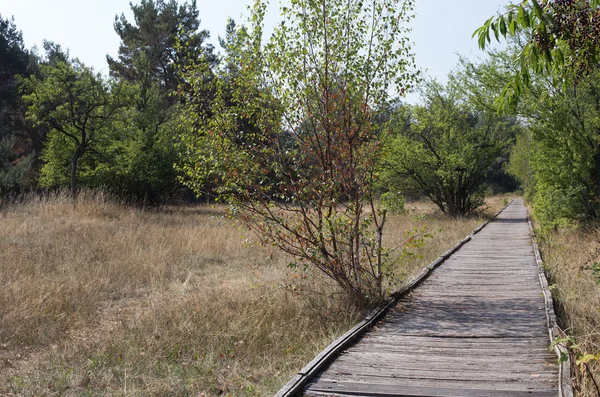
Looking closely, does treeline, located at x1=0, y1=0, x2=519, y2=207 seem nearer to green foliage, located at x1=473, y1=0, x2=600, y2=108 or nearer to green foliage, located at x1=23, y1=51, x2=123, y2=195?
green foliage, located at x1=23, y1=51, x2=123, y2=195

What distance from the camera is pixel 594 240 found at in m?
13.2

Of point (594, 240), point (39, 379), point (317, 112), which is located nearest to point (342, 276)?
point (317, 112)

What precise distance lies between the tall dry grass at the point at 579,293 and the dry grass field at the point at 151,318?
2.05m

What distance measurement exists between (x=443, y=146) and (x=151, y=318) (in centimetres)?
2038

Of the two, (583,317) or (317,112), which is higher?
(317,112)

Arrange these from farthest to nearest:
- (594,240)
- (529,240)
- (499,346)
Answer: (529,240) < (594,240) < (499,346)

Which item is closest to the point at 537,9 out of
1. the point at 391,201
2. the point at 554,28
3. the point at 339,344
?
the point at 554,28

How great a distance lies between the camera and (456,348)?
563 centimetres

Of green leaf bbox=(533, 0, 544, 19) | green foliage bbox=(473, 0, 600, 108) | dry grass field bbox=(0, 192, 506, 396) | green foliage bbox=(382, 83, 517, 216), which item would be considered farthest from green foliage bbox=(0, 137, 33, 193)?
green leaf bbox=(533, 0, 544, 19)

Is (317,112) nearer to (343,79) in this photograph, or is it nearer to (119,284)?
(343,79)

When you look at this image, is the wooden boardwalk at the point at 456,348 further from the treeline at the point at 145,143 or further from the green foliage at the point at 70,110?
the green foliage at the point at 70,110

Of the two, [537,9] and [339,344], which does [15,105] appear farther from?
[537,9]

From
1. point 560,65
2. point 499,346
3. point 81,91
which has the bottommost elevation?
point 499,346

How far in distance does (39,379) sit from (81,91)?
63.2ft
